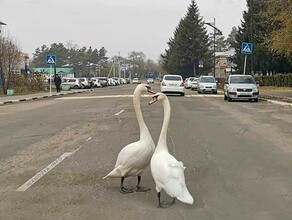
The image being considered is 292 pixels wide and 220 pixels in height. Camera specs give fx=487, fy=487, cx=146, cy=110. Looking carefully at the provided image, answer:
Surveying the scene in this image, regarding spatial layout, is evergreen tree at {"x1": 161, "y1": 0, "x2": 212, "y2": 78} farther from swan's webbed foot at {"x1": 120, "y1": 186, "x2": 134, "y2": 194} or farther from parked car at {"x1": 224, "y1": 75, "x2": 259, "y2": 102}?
Result: swan's webbed foot at {"x1": 120, "y1": 186, "x2": 134, "y2": 194}


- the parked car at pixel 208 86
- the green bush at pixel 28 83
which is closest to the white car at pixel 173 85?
the parked car at pixel 208 86

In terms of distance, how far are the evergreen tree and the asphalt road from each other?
245 ft

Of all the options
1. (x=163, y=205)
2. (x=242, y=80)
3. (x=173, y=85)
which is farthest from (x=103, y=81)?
(x=163, y=205)

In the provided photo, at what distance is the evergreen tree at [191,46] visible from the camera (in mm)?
89125

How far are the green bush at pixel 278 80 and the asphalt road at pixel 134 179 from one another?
30047 millimetres

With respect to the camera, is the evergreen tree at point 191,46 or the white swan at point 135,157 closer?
the white swan at point 135,157

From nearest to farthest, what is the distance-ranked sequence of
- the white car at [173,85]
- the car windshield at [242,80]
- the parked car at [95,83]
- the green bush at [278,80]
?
1. the car windshield at [242,80]
2. the white car at [173,85]
3. the green bush at [278,80]
4. the parked car at [95,83]

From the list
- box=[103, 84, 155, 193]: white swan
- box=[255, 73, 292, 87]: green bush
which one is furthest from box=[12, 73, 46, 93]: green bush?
box=[103, 84, 155, 193]: white swan

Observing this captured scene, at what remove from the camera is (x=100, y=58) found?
548 ft

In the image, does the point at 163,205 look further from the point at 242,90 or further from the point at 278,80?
the point at 278,80

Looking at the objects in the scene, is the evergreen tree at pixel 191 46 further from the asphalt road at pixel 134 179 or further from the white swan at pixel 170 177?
the white swan at pixel 170 177

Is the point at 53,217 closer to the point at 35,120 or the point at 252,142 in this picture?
the point at 252,142

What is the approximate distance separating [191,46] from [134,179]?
271ft

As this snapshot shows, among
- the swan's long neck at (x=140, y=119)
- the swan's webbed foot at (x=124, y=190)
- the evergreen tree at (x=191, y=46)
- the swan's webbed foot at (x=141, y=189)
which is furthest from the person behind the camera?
the evergreen tree at (x=191, y=46)
